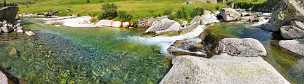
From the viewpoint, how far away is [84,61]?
47.7 meters

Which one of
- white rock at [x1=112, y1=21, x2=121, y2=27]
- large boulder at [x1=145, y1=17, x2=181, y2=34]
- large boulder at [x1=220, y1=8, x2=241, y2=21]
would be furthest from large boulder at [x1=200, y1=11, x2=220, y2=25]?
white rock at [x1=112, y1=21, x2=121, y2=27]

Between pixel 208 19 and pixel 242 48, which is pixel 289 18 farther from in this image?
pixel 242 48

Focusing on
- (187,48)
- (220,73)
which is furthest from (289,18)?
(220,73)

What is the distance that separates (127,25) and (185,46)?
3727 cm

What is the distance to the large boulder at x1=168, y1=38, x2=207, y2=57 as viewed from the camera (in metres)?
53.8

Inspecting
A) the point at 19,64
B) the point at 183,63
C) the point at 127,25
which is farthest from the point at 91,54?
the point at 127,25

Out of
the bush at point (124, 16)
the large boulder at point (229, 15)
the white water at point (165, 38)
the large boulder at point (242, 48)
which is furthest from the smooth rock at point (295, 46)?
the bush at point (124, 16)

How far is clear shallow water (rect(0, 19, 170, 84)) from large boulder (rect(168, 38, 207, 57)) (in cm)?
200

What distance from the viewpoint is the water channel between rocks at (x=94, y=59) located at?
39.6 metres

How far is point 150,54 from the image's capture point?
53.0 m

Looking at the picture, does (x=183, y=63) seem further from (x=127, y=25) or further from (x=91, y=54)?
(x=127, y=25)

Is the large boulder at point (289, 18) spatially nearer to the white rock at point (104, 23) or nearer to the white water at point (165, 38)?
the white water at point (165, 38)

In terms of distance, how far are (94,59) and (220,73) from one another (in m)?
17.9

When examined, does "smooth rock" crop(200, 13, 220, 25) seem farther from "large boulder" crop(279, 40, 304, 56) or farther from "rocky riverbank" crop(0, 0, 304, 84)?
"large boulder" crop(279, 40, 304, 56)
